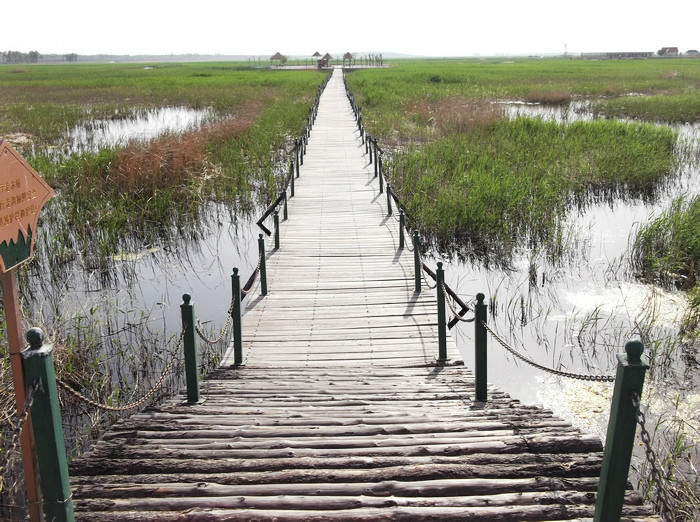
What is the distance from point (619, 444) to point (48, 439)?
263 cm

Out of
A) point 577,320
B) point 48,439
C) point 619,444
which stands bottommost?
point 577,320

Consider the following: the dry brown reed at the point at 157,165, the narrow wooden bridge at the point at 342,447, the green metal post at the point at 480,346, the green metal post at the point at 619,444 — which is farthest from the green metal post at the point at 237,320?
the dry brown reed at the point at 157,165

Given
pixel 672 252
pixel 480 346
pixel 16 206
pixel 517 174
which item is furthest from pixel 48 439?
pixel 517 174

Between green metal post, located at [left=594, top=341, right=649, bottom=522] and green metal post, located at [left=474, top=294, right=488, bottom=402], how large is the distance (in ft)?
5.85

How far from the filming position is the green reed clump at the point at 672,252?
9555mm

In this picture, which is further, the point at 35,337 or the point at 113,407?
the point at 113,407

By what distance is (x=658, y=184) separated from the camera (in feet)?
50.7

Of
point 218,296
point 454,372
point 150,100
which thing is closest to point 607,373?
point 454,372

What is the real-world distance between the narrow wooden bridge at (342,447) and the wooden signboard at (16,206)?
1222 mm

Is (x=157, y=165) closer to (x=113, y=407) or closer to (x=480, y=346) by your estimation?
(x=113, y=407)

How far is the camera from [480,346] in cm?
468

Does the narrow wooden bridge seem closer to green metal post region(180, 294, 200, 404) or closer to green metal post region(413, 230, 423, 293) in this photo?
green metal post region(180, 294, 200, 404)

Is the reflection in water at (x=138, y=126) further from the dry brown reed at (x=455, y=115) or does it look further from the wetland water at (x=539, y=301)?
the wetland water at (x=539, y=301)

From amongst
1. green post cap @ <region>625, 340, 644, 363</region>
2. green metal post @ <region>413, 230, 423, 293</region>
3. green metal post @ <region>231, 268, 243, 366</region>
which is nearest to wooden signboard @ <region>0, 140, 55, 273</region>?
green metal post @ <region>231, 268, 243, 366</region>
